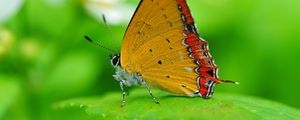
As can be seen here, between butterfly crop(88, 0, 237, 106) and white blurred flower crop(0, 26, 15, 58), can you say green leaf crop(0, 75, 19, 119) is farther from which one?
butterfly crop(88, 0, 237, 106)

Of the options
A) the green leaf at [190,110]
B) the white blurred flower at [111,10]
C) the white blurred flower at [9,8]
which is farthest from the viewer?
the white blurred flower at [111,10]

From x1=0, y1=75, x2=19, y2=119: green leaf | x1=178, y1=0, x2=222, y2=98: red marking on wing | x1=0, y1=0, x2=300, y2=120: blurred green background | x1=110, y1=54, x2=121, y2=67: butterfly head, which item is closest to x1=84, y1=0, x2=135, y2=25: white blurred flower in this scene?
x1=0, y1=0, x2=300, y2=120: blurred green background

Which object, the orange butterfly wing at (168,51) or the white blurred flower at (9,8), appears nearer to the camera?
the orange butterfly wing at (168,51)

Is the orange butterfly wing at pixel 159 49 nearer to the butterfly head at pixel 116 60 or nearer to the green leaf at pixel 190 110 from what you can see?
the butterfly head at pixel 116 60

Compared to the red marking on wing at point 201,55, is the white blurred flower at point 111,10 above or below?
above

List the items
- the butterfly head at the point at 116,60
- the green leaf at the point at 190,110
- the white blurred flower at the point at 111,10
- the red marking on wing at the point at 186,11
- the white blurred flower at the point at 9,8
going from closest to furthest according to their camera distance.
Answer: the green leaf at the point at 190,110 < the red marking on wing at the point at 186,11 < the butterfly head at the point at 116,60 < the white blurred flower at the point at 9,8 < the white blurred flower at the point at 111,10

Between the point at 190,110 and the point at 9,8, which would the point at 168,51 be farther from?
the point at 9,8

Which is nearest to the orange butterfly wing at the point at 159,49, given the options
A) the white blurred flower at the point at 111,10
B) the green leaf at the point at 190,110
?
the green leaf at the point at 190,110

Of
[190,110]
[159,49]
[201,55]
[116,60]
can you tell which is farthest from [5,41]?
[190,110]

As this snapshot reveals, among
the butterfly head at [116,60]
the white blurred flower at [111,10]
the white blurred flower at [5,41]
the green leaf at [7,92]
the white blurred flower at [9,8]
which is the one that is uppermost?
the white blurred flower at [111,10]

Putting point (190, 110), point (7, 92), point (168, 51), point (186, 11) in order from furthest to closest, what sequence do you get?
point (7, 92)
point (168, 51)
point (186, 11)
point (190, 110)
